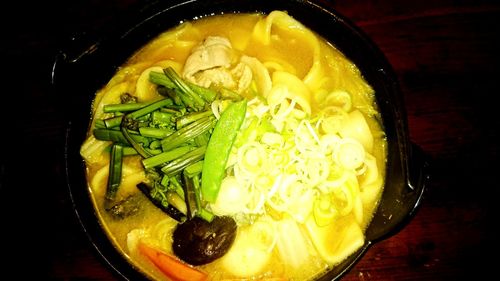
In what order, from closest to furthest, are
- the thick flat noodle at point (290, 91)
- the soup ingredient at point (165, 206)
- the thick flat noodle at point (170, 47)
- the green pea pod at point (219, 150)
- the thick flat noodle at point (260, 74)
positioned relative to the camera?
the green pea pod at point (219, 150) → the soup ingredient at point (165, 206) → the thick flat noodle at point (290, 91) → the thick flat noodle at point (260, 74) → the thick flat noodle at point (170, 47)

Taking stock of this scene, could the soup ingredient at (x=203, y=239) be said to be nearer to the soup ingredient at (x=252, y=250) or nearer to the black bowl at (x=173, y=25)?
the soup ingredient at (x=252, y=250)

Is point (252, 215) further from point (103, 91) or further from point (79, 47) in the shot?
point (79, 47)

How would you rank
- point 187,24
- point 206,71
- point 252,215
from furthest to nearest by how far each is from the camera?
point 187,24, point 206,71, point 252,215

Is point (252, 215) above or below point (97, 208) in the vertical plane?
below

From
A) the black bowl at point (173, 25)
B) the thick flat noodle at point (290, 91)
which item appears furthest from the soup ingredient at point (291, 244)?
the thick flat noodle at point (290, 91)

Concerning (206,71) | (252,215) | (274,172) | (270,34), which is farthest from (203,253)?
(270,34)
